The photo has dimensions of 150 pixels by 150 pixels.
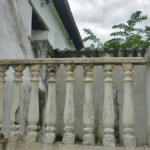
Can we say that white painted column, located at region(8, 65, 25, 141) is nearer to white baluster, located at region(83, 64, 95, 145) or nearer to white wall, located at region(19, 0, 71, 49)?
white baluster, located at region(83, 64, 95, 145)

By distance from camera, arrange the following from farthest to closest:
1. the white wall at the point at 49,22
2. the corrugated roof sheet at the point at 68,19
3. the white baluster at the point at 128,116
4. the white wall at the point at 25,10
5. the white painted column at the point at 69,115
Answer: the corrugated roof sheet at the point at 68,19
the white wall at the point at 49,22
the white wall at the point at 25,10
the white painted column at the point at 69,115
the white baluster at the point at 128,116

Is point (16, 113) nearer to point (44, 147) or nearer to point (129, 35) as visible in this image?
point (44, 147)

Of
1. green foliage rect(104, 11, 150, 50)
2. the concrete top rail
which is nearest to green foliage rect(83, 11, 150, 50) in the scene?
green foliage rect(104, 11, 150, 50)

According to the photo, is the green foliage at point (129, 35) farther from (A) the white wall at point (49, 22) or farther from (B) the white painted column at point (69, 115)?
(B) the white painted column at point (69, 115)

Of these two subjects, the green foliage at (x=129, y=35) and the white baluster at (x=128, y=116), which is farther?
the green foliage at (x=129, y=35)

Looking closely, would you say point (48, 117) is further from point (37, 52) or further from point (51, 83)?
point (37, 52)

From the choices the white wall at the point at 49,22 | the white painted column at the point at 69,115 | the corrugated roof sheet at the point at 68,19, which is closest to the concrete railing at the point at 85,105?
the white painted column at the point at 69,115

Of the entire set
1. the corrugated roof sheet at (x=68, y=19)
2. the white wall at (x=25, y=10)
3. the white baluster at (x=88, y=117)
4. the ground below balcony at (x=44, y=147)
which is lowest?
the ground below balcony at (x=44, y=147)

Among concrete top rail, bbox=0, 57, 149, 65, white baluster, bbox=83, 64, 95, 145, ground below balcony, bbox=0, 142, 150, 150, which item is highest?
concrete top rail, bbox=0, 57, 149, 65

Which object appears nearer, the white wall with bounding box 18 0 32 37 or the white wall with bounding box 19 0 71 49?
the white wall with bounding box 18 0 32 37

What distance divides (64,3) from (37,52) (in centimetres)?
370

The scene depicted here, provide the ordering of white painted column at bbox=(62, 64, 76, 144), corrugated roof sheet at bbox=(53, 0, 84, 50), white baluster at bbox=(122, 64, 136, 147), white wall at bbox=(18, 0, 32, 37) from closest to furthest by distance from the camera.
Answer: white baluster at bbox=(122, 64, 136, 147) < white painted column at bbox=(62, 64, 76, 144) < white wall at bbox=(18, 0, 32, 37) < corrugated roof sheet at bbox=(53, 0, 84, 50)

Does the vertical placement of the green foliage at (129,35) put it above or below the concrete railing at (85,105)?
above

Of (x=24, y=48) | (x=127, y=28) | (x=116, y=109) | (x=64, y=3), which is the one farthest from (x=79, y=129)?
(x=127, y=28)
